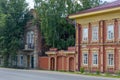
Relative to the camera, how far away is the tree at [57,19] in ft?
182

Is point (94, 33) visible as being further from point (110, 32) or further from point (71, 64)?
point (71, 64)

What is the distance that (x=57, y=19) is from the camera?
183 feet

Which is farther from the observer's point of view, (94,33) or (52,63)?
(52,63)

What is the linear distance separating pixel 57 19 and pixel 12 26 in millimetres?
10761

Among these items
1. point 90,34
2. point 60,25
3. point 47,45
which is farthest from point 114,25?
point 47,45

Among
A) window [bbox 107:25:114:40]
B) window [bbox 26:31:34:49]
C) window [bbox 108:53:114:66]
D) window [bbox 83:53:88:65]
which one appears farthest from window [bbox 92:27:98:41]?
window [bbox 26:31:34:49]

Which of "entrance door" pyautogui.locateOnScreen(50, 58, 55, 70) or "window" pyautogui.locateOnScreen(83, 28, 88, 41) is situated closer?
"window" pyautogui.locateOnScreen(83, 28, 88, 41)

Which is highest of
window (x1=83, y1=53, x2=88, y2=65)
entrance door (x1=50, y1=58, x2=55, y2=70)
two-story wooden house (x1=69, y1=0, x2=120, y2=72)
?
two-story wooden house (x1=69, y1=0, x2=120, y2=72)

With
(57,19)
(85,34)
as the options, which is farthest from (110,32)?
(57,19)

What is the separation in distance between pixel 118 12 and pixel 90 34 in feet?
22.1

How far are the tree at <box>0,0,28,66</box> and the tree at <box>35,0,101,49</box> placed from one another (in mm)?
6793

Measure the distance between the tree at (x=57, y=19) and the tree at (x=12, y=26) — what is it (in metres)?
6.79

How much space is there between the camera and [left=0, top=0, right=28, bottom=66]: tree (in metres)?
62.2

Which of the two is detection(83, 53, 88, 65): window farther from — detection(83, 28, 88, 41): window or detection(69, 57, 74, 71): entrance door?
detection(69, 57, 74, 71): entrance door
